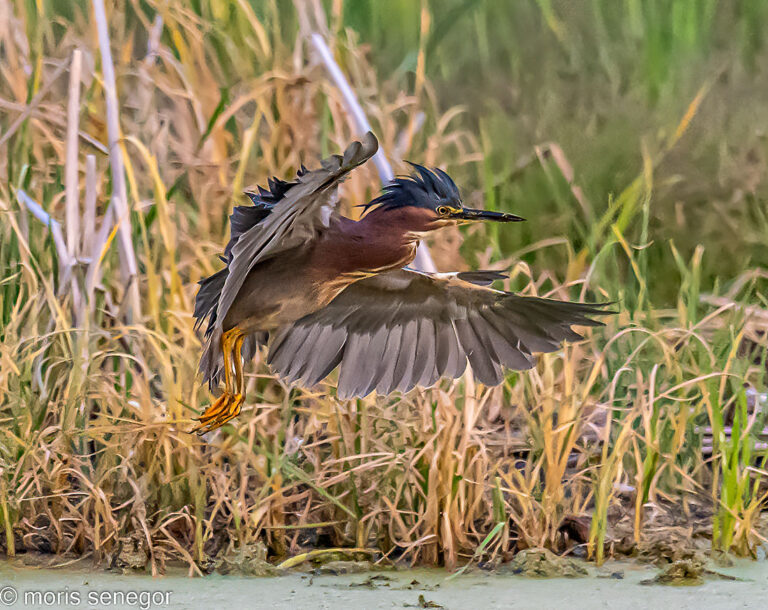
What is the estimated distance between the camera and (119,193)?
3896 mm

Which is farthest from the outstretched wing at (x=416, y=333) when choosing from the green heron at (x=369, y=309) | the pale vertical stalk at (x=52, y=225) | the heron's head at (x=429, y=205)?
the pale vertical stalk at (x=52, y=225)

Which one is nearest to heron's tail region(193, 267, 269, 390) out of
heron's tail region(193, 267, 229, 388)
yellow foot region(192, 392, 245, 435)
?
heron's tail region(193, 267, 229, 388)

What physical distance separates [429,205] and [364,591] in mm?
1076

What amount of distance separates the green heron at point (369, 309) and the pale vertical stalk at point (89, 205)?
73cm

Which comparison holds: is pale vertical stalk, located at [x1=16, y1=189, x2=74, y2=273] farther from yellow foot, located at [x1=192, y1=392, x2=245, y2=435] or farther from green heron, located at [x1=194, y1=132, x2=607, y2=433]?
yellow foot, located at [x1=192, y1=392, x2=245, y2=435]

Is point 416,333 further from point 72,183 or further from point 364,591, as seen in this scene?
→ point 72,183

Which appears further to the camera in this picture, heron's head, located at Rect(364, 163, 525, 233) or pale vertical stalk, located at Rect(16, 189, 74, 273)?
pale vertical stalk, located at Rect(16, 189, 74, 273)

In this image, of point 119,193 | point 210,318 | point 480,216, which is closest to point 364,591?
point 210,318

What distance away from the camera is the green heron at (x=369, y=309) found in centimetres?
302

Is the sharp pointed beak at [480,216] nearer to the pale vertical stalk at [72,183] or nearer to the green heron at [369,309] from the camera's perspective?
the green heron at [369,309]

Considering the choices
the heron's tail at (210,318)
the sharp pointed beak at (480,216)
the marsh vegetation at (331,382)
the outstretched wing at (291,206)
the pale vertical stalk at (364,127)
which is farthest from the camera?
the pale vertical stalk at (364,127)

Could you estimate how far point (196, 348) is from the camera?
3811 millimetres

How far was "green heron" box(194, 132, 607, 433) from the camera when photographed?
302cm

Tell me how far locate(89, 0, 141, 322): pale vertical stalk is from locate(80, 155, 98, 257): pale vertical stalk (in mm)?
77
